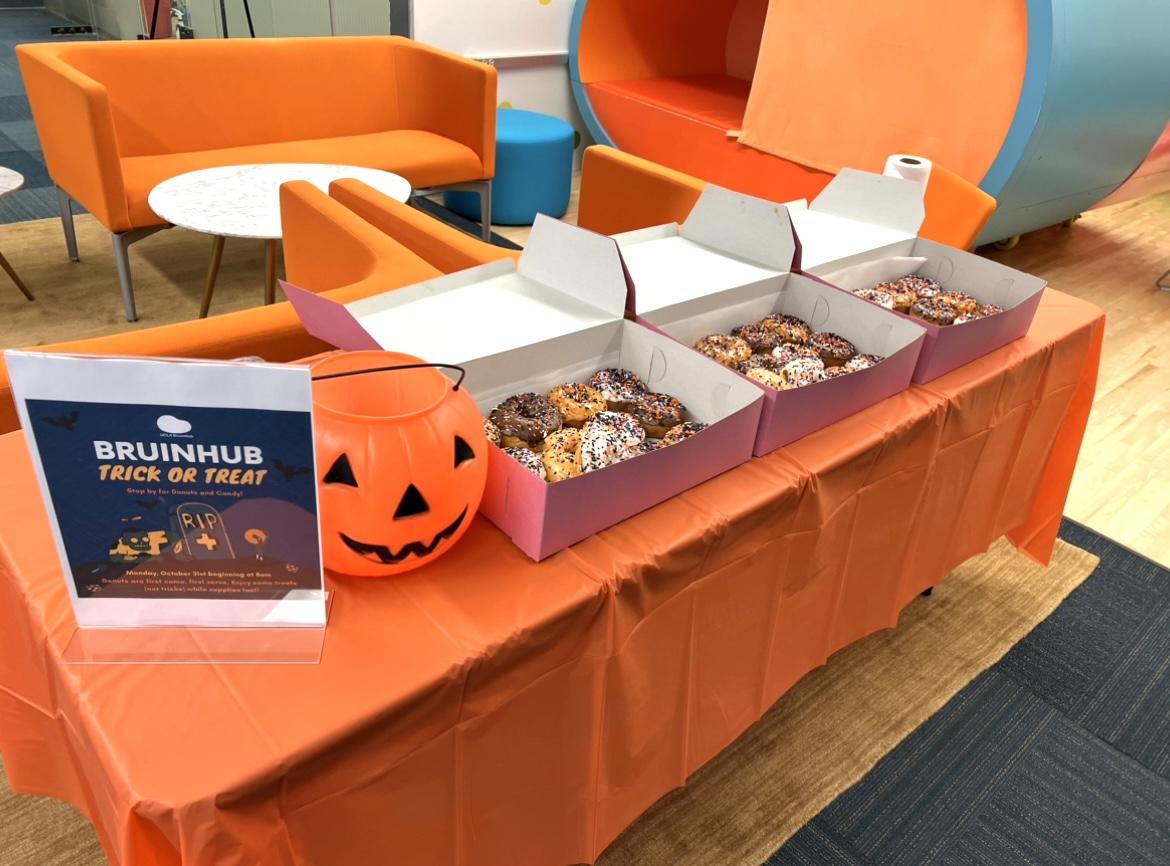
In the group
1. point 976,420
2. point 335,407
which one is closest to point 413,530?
point 335,407

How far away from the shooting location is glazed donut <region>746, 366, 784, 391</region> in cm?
137

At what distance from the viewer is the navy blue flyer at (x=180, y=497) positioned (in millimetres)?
744

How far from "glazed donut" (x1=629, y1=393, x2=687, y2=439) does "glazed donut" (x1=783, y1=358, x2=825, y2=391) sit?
9.5 inches

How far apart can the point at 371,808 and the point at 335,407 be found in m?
0.42

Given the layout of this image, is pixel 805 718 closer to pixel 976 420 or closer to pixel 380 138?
pixel 976 420

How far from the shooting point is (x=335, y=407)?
916 mm

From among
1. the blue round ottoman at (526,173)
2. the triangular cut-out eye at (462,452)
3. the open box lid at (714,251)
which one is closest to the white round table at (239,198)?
the blue round ottoman at (526,173)

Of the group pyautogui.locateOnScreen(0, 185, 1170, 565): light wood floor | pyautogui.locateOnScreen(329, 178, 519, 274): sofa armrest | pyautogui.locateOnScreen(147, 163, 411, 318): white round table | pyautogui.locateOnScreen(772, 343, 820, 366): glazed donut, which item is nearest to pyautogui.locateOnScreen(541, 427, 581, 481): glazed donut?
pyautogui.locateOnScreen(772, 343, 820, 366): glazed donut

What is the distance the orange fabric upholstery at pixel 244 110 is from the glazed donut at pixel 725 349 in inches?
96.5

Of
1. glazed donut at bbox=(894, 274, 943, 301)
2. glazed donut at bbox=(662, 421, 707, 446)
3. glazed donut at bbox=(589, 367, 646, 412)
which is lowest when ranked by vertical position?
glazed donut at bbox=(662, 421, 707, 446)

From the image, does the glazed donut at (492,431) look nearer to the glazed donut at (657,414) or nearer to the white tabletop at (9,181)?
the glazed donut at (657,414)

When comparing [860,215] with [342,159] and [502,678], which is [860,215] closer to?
[502,678]

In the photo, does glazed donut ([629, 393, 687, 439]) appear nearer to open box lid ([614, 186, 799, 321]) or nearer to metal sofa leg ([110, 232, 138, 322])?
open box lid ([614, 186, 799, 321])

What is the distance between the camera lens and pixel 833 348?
4.95 ft
